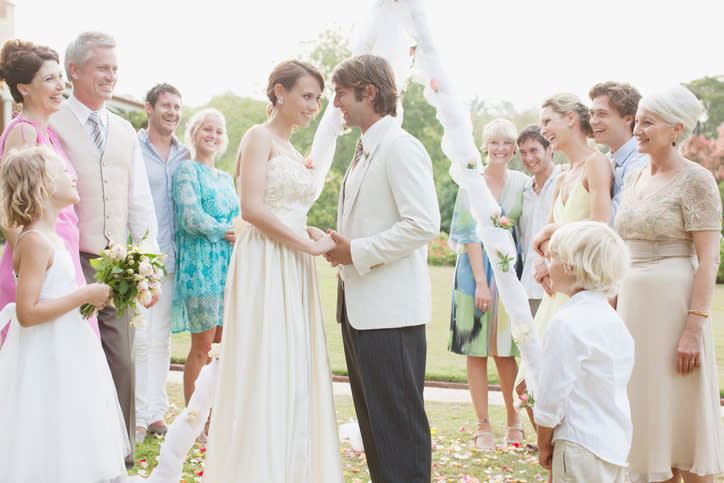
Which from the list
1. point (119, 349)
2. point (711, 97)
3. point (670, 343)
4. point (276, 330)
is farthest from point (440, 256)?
point (711, 97)

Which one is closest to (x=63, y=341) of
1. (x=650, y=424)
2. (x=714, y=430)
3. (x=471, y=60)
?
(x=650, y=424)

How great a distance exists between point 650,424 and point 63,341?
3.15 m

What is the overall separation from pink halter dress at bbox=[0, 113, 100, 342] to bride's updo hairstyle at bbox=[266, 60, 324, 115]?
4.41ft

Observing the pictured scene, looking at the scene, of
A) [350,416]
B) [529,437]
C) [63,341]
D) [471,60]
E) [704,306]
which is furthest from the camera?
[471,60]

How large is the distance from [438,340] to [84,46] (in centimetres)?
800

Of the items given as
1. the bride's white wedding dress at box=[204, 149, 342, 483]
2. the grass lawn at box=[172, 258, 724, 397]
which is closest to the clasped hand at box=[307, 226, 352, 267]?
the bride's white wedding dress at box=[204, 149, 342, 483]

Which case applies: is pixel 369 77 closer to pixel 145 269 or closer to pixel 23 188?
pixel 145 269

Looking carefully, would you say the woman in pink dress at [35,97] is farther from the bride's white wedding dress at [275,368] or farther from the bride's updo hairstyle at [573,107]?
the bride's updo hairstyle at [573,107]

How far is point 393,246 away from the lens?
11.4ft

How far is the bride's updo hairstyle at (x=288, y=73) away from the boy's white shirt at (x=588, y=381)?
1.98 m

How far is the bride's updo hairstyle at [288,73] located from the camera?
3875 mm

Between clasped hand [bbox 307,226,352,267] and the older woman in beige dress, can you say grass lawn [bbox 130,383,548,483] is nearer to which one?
the older woman in beige dress

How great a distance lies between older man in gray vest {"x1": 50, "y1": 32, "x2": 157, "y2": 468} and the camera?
4324 millimetres

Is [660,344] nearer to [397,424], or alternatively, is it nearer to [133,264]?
[397,424]
